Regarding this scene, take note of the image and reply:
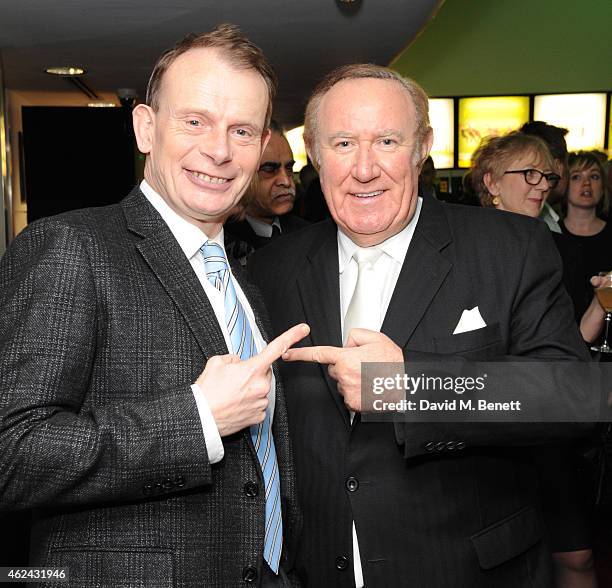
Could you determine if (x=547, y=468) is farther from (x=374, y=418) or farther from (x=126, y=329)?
(x=126, y=329)

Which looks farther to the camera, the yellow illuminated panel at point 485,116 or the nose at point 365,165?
the yellow illuminated panel at point 485,116

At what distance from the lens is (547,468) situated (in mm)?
2742

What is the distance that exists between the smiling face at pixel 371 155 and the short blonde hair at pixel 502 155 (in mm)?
1343

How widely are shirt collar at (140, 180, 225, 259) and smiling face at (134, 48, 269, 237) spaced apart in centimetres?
1

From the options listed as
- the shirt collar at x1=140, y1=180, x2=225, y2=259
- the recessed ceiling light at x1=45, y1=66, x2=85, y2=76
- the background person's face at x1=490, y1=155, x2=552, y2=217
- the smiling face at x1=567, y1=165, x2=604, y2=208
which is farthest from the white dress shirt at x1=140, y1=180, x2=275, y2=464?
the recessed ceiling light at x1=45, y1=66, x2=85, y2=76

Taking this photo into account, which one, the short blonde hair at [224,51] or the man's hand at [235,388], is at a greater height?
the short blonde hair at [224,51]

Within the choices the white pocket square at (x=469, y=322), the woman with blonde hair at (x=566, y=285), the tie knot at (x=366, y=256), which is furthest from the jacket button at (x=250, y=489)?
the woman with blonde hair at (x=566, y=285)

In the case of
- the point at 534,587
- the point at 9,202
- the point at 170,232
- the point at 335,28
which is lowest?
the point at 534,587

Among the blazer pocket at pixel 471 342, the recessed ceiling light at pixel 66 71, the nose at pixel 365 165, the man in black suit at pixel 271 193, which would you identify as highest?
the recessed ceiling light at pixel 66 71

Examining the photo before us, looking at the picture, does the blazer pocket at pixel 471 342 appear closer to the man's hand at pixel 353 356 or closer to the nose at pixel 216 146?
the man's hand at pixel 353 356

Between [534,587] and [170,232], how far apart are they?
1175 millimetres

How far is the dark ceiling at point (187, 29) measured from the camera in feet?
15.5

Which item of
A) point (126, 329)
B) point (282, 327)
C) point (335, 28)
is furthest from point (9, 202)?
point (126, 329)

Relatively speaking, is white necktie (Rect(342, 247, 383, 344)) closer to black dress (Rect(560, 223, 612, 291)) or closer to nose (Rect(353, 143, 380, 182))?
nose (Rect(353, 143, 380, 182))
